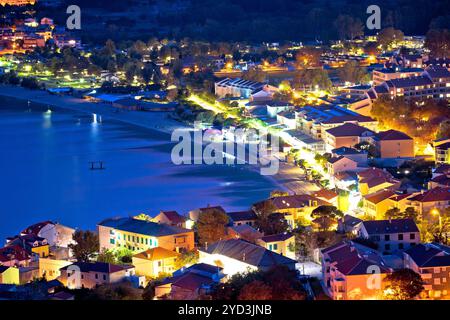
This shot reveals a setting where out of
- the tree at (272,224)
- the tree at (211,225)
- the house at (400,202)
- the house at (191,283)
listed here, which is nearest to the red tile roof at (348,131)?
the house at (400,202)

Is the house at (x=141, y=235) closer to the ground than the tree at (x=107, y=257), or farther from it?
farther from it

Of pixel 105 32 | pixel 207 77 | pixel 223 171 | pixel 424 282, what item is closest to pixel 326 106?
pixel 223 171

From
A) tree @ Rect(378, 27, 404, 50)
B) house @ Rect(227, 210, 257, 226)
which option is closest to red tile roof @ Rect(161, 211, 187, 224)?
house @ Rect(227, 210, 257, 226)

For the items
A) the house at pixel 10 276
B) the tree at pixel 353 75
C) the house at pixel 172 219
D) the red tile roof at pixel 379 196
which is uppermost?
the tree at pixel 353 75

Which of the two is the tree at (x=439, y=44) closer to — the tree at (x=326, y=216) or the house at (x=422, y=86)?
the house at (x=422, y=86)

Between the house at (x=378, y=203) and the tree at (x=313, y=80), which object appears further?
the tree at (x=313, y=80)
